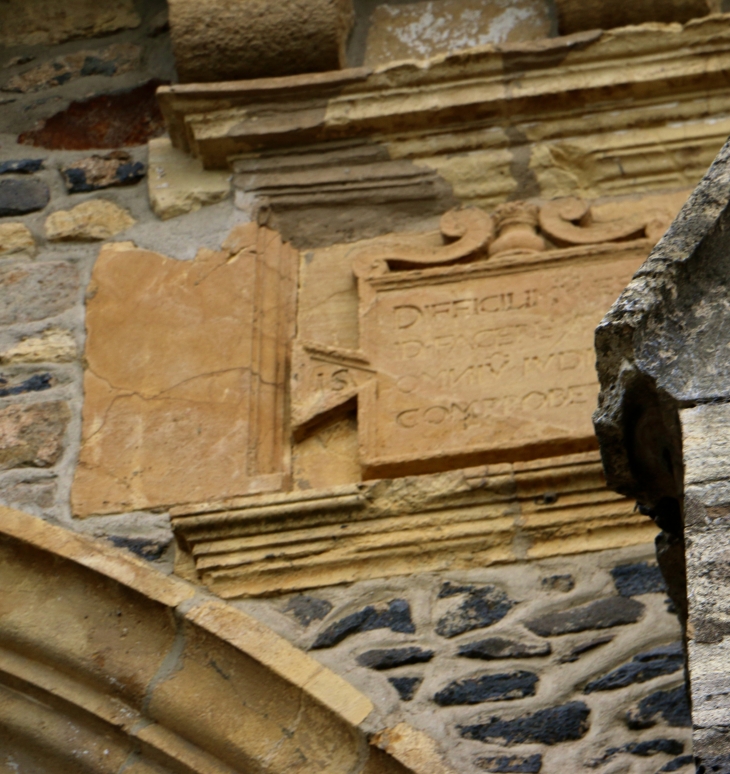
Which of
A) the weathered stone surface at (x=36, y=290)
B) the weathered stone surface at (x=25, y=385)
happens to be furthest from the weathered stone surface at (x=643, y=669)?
the weathered stone surface at (x=36, y=290)

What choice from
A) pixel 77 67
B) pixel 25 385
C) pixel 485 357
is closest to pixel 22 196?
pixel 77 67

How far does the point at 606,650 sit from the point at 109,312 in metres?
1.64

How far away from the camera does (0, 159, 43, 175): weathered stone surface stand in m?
4.55

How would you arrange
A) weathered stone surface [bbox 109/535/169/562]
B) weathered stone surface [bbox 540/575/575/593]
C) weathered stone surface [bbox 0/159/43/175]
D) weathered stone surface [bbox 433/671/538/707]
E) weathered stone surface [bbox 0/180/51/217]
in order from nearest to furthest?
1. weathered stone surface [bbox 433/671/538/707]
2. weathered stone surface [bbox 540/575/575/593]
3. weathered stone surface [bbox 109/535/169/562]
4. weathered stone surface [bbox 0/180/51/217]
5. weathered stone surface [bbox 0/159/43/175]

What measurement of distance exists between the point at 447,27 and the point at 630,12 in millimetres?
592

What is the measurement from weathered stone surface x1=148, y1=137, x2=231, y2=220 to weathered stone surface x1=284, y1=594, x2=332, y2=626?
1.38 meters

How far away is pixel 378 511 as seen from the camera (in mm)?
3436

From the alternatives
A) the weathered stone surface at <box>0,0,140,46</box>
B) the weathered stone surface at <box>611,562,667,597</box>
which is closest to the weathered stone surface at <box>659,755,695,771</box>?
the weathered stone surface at <box>611,562,667,597</box>

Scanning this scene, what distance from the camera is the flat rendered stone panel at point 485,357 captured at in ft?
11.7

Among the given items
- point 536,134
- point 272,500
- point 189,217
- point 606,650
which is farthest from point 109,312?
point 606,650

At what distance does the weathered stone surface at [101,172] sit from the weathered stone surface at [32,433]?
84cm

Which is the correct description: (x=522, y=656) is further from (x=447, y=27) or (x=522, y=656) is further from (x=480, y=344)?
(x=447, y=27)

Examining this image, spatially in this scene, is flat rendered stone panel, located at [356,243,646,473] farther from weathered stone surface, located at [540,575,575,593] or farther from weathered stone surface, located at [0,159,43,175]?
weathered stone surface, located at [0,159,43,175]

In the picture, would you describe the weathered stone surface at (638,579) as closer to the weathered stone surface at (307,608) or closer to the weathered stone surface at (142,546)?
the weathered stone surface at (307,608)
